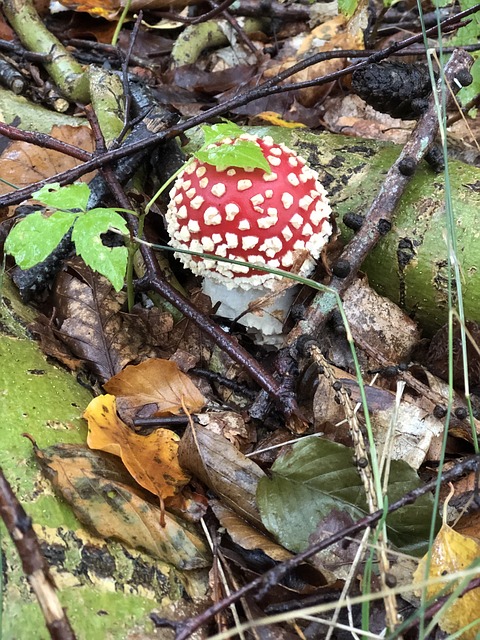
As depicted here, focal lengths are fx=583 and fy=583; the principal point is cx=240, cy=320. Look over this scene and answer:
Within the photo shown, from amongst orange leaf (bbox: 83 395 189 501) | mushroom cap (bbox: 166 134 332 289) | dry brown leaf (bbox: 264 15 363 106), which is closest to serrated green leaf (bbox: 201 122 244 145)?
mushroom cap (bbox: 166 134 332 289)

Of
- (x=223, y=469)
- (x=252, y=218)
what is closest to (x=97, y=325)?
(x=252, y=218)

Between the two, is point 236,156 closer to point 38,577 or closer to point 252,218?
point 252,218

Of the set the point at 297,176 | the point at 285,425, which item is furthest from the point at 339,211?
the point at 285,425

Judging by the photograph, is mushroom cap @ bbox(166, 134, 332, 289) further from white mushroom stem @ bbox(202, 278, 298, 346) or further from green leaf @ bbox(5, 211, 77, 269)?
green leaf @ bbox(5, 211, 77, 269)

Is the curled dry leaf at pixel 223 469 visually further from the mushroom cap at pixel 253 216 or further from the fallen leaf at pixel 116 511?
the mushroom cap at pixel 253 216

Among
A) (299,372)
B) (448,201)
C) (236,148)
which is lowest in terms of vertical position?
(299,372)

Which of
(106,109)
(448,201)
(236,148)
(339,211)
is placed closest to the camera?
(448,201)

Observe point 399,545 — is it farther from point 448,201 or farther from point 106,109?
point 106,109
